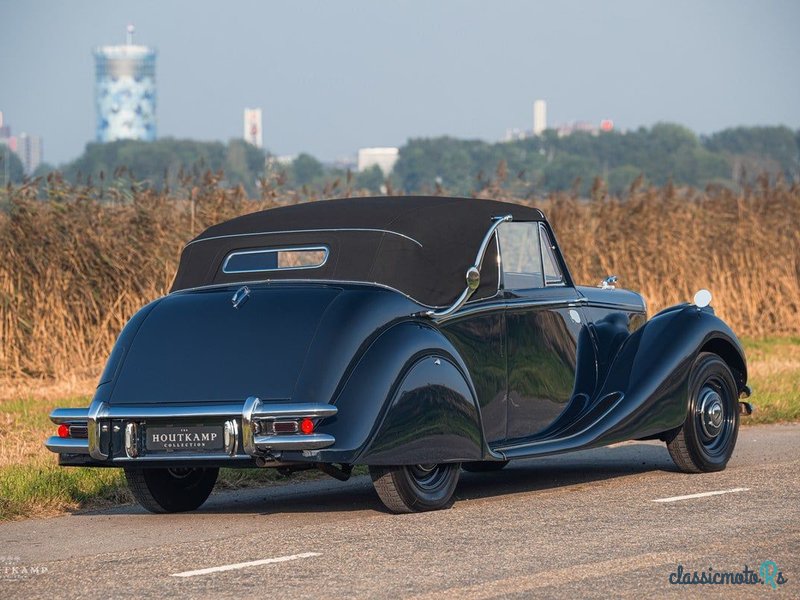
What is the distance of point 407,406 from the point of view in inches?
306

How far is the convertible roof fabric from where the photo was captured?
8492 millimetres

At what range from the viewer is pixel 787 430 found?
12359 millimetres

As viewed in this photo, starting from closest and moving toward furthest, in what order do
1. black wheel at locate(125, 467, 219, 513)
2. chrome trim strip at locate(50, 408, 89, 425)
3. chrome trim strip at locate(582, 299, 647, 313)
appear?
chrome trim strip at locate(50, 408, 89, 425), black wheel at locate(125, 467, 219, 513), chrome trim strip at locate(582, 299, 647, 313)

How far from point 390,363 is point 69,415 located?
1802mm

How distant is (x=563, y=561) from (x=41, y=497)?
3.67 meters

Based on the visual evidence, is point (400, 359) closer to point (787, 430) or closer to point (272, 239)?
point (272, 239)

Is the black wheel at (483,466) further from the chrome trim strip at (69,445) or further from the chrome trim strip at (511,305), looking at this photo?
the chrome trim strip at (69,445)

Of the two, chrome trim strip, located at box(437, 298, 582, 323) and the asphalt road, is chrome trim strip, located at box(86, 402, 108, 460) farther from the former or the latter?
chrome trim strip, located at box(437, 298, 582, 323)

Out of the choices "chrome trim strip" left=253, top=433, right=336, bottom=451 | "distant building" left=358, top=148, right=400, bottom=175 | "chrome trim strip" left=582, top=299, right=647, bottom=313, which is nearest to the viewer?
"chrome trim strip" left=253, top=433, right=336, bottom=451

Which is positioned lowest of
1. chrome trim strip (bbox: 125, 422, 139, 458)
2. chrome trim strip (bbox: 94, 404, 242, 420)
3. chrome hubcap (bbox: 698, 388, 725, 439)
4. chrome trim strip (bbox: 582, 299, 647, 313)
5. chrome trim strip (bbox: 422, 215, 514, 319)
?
chrome hubcap (bbox: 698, 388, 725, 439)

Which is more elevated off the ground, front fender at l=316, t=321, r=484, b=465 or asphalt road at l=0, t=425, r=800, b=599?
front fender at l=316, t=321, r=484, b=465

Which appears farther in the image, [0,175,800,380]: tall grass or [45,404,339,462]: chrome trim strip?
[0,175,800,380]: tall grass


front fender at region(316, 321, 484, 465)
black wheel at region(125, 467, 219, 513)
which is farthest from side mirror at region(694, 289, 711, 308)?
black wheel at region(125, 467, 219, 513)

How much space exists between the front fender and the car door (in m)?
0.66
